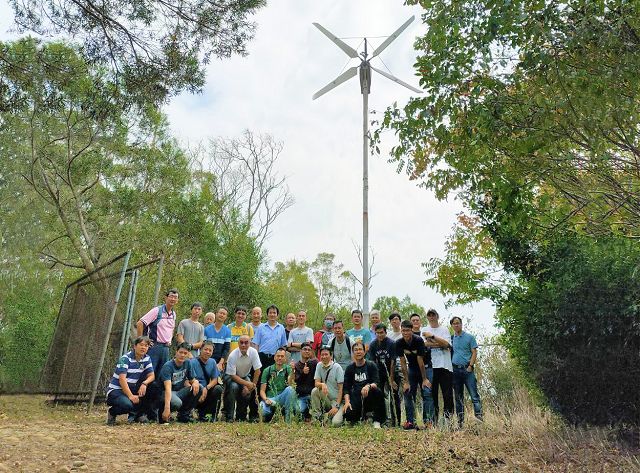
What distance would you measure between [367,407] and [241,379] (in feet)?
5.41

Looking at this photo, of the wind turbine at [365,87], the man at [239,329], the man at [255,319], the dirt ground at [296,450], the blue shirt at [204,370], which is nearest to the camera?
the dirt ground at [296,450]

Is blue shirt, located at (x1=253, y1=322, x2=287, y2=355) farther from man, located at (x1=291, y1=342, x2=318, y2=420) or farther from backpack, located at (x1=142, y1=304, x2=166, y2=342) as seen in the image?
backpack, located at (x1=142, y1=304, x2=166, y2=342)

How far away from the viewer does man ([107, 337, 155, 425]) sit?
744cm

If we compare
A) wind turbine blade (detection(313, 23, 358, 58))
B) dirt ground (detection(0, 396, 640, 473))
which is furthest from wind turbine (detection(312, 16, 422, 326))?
dirt ground (detection(0, 396, 640, 473))

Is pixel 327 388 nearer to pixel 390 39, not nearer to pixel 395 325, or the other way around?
pixel 395 325

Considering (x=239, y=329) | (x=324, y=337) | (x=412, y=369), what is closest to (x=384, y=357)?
(x=412, y=369)

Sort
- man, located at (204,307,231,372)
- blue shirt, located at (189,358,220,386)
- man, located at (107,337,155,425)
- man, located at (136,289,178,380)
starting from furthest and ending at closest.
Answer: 1. man, located at (204,307,231,372)
2. man, located at (136,289,178,380)
3. blue shirt, located at (189,358,220,386)
4. man, located at (107,337,155,425)

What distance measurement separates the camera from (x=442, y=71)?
5.96 metres

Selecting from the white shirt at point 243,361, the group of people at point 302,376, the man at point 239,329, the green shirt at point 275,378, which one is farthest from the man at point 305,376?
the man at point 239,329

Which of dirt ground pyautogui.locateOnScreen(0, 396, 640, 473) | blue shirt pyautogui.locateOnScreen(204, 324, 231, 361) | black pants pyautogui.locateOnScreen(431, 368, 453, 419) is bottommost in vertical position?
dirt ground pyautogui.locateOnScreen(0, 396, 640, 473)

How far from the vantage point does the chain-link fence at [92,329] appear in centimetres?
898

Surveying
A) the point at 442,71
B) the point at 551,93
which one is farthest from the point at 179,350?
the point at 551,93

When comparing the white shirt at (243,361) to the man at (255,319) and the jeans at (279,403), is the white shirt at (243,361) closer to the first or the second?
the jeans at (279,403)

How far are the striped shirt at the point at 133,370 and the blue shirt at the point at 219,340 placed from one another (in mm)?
1085
